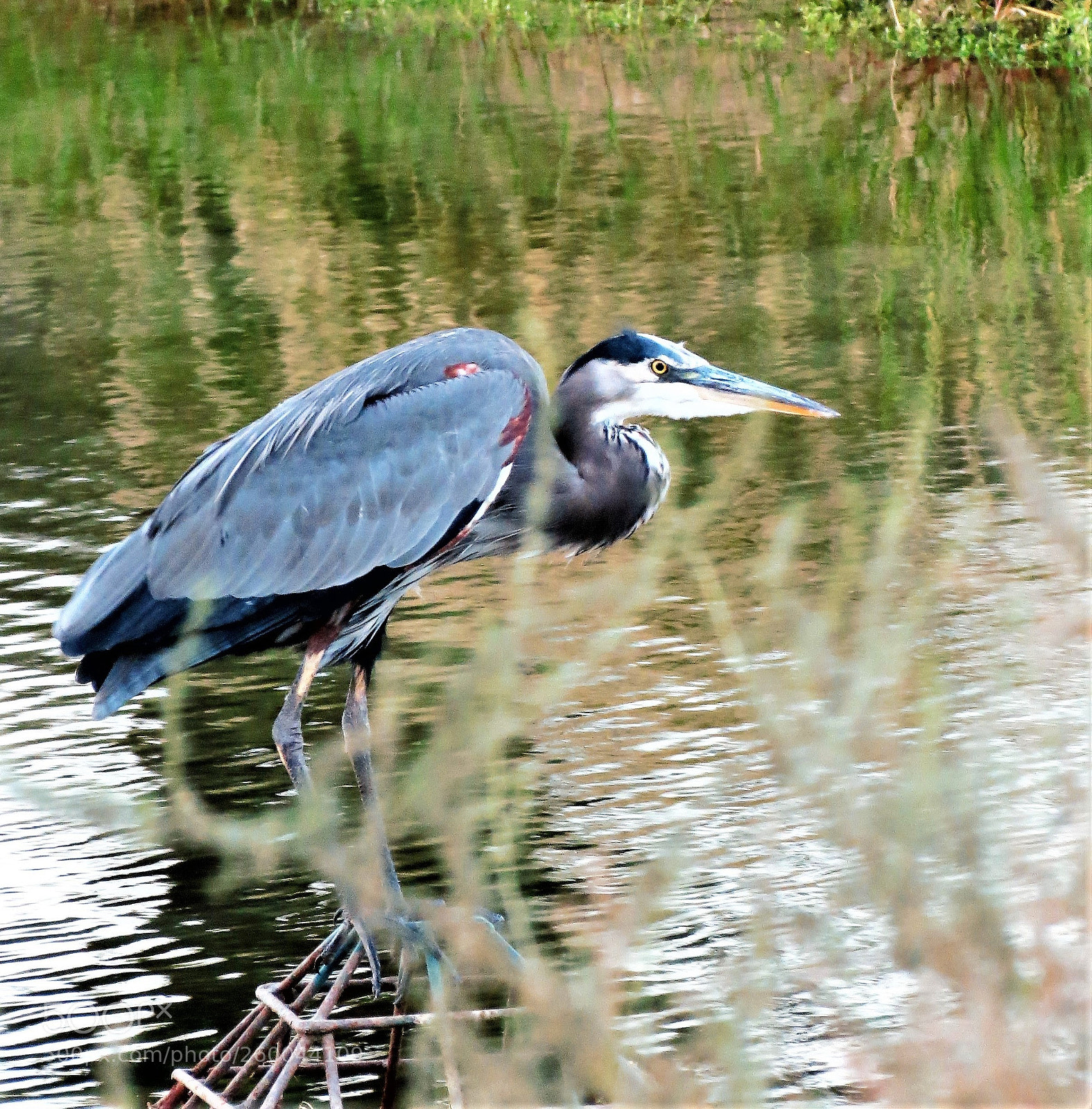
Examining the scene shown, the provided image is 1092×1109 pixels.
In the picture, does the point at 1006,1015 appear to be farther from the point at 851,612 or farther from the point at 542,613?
the point at 851,612

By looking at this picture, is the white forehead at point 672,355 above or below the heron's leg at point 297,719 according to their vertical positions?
above

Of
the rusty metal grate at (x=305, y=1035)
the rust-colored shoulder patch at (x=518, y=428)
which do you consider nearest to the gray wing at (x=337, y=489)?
the rust-colored shoulder patch at (x=518, y=428)

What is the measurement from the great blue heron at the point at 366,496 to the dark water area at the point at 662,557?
0.39 metres

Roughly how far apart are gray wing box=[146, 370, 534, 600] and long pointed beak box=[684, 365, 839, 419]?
1.36 ft

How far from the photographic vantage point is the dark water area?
2.59 m

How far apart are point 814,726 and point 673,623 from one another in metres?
4.97

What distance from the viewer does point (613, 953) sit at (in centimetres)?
231

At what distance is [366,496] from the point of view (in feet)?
16.6

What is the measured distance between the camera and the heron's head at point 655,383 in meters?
4.83

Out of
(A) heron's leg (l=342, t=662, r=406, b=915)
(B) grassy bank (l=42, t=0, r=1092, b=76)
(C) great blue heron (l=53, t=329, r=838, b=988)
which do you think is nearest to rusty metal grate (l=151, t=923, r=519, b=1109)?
(A) heron's leg (l=342, t=662, r=406, b=915)

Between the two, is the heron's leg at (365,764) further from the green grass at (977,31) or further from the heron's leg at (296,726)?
the green grass at (977,31)

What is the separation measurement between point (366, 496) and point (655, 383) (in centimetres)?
72

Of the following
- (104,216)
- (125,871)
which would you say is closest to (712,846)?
(125,871)

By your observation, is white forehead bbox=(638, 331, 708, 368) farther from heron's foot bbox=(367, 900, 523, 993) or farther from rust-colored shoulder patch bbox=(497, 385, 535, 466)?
heron's foot bbox=(367, 900, 523, 993)
